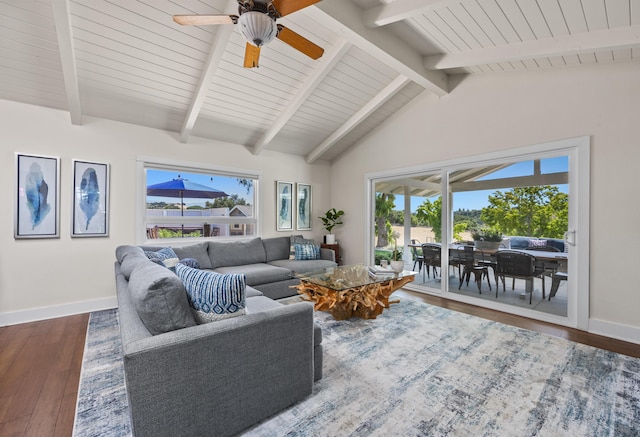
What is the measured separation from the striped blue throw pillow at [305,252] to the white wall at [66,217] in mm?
2199

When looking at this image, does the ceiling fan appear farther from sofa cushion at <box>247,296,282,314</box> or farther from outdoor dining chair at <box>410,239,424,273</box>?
outdoor dining chair at <box>410,239,424,273</box>

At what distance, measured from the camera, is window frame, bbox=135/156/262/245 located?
4082mm

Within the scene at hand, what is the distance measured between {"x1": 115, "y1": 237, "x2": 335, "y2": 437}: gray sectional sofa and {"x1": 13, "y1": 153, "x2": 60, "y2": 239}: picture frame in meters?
2.39

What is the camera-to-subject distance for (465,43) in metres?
3.31

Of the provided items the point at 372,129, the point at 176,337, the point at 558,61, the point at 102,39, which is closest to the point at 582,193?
the point at 558,61

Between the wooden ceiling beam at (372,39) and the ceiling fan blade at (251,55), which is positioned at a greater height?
the wooden ceiling beam at (372,39)

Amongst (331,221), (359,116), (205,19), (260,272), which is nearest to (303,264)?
(260,272)

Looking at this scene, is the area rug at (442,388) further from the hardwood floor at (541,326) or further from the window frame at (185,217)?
the window frame at (185,217)

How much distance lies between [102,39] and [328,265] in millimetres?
3874

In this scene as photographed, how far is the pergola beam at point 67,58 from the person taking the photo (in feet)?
7.62

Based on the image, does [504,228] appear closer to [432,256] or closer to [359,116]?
[432,256]

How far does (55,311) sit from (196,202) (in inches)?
86.4

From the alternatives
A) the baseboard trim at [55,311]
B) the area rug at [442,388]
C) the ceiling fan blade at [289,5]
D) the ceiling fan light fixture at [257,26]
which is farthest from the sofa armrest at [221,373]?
the baseboard trim at [55,311]

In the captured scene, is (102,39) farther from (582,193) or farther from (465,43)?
(582,193)
